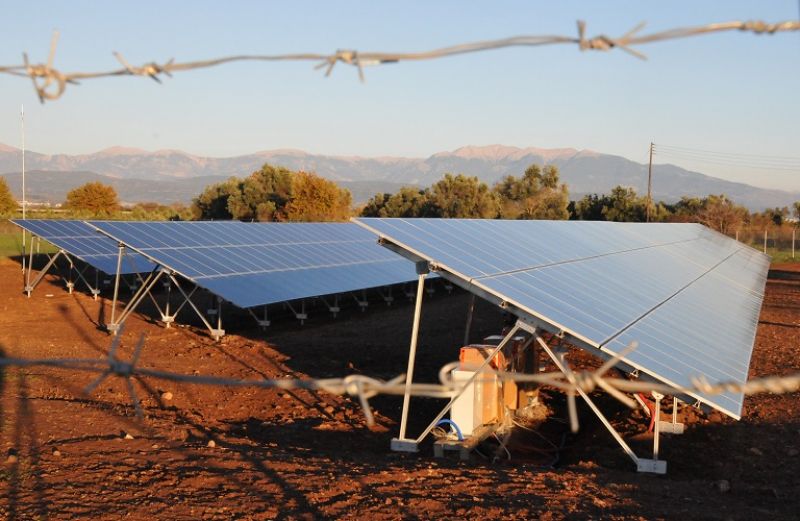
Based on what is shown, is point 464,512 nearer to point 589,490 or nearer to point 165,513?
point 589,490

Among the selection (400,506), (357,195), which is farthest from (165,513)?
(357,195)

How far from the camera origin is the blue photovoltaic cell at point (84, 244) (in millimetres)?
19938

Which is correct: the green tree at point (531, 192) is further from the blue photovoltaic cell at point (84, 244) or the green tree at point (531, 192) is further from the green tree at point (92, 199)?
the blue photovoltaic cell at point (84, 244)

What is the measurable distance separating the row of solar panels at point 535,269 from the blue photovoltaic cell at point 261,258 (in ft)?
0.16

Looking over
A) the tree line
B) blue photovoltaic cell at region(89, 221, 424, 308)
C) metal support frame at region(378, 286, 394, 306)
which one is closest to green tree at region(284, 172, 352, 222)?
the tree line

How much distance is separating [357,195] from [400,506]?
192 metres

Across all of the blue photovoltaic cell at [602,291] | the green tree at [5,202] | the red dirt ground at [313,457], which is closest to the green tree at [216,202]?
the green tree at [5,202]

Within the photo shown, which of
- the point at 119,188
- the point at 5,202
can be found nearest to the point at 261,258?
the point at 5,202

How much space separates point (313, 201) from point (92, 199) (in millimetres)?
13475

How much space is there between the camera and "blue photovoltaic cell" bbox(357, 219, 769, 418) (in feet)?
25.8

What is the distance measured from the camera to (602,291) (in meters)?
10.4

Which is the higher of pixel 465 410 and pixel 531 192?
pixel 531 192

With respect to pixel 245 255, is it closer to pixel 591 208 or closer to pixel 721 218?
pixel 721 218

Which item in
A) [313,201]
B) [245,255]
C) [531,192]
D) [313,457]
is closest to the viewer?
[313,457]
